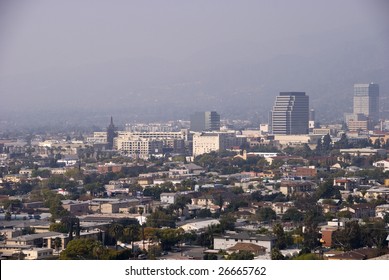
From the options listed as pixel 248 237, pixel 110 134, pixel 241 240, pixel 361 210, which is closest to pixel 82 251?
pixel 241 240

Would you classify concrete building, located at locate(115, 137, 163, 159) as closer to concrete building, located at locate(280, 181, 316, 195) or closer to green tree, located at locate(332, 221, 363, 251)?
concrete building, located at locate(280, 181, 316, 195)

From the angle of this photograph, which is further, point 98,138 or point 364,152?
point 98,138

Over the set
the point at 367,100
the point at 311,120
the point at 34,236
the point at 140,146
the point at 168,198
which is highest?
the point at 367,100

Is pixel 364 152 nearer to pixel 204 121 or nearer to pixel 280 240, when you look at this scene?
pixel 204 121

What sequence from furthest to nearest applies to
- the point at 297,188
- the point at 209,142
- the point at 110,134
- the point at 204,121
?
the point at 110,134 < the point at 204,121 < the point at 209,142 < the point at 297,188

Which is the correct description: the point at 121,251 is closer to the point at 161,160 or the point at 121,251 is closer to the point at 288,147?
the point at 161,160

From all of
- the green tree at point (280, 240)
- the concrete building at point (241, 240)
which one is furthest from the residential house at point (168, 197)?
the concrete building at point (241, 240)
